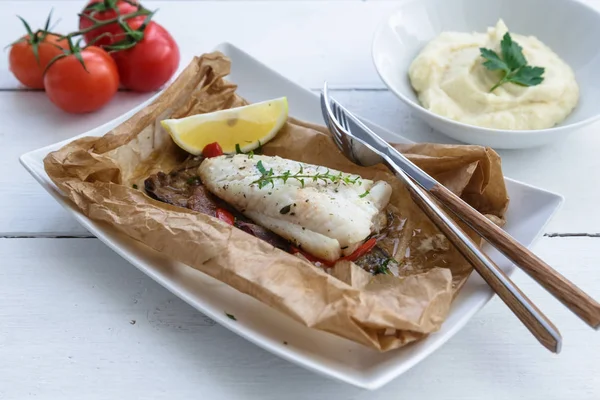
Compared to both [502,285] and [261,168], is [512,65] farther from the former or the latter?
[502,285]

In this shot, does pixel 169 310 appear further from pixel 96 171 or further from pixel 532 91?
pixel 532 91

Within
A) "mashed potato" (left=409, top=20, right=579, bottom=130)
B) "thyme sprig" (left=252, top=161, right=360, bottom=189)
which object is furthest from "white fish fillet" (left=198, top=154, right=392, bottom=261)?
"mashed potato" (left=409, top=20, right=579, bottom=130)

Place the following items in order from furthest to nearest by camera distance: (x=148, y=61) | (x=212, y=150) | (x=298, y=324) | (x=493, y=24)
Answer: (x=493, y=24) → (x=148, y=61) → (x=212, y=150) → (x=298, y=324)

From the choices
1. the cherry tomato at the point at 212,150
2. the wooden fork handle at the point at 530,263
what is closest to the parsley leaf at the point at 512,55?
the wooden fork handle at the point at 530,263

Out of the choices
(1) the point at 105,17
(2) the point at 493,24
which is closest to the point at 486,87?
(2) the point at 493,24

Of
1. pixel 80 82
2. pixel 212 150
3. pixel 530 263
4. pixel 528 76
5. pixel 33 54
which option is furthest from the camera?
pixel 33 54

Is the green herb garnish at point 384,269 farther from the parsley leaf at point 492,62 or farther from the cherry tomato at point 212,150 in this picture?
the parsley leaf at point 492,62
